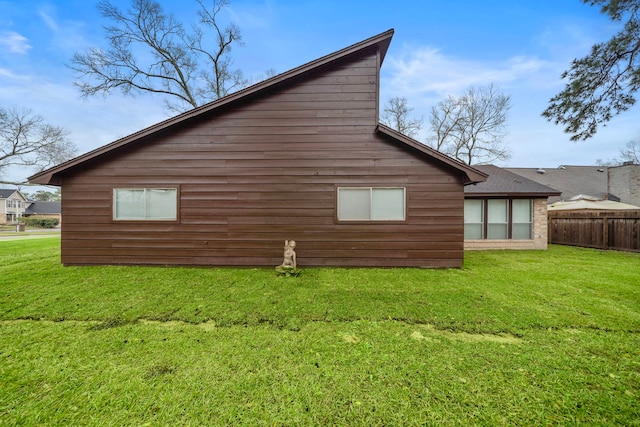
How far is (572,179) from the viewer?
72.1 feet

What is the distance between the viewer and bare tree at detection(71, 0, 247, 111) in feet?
44.1

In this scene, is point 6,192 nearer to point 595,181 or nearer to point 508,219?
point 508,219

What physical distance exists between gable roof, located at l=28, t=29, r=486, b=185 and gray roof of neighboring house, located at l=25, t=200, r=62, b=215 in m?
59.3

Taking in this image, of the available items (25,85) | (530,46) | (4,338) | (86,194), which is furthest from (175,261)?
(25,85)

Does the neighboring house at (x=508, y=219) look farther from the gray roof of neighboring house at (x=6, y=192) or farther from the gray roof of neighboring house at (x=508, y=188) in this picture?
the gray roof of neighboring house at (x=6, y=192)

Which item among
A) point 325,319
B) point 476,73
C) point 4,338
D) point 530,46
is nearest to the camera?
point 4,338

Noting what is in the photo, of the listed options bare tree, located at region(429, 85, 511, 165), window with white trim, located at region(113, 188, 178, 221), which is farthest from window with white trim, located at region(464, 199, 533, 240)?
bare tree, located at region(429, 85, 511, 165)

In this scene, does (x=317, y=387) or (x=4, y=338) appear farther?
(x=4, y=338)

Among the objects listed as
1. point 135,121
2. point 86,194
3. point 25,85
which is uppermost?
point 25,85

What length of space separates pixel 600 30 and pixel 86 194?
13.3 metres

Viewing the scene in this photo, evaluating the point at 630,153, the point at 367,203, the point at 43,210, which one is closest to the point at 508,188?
the point at 367,203

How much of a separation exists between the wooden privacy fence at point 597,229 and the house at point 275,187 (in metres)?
8.10

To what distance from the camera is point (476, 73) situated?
1778cm

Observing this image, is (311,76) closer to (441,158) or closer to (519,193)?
(441,158)
